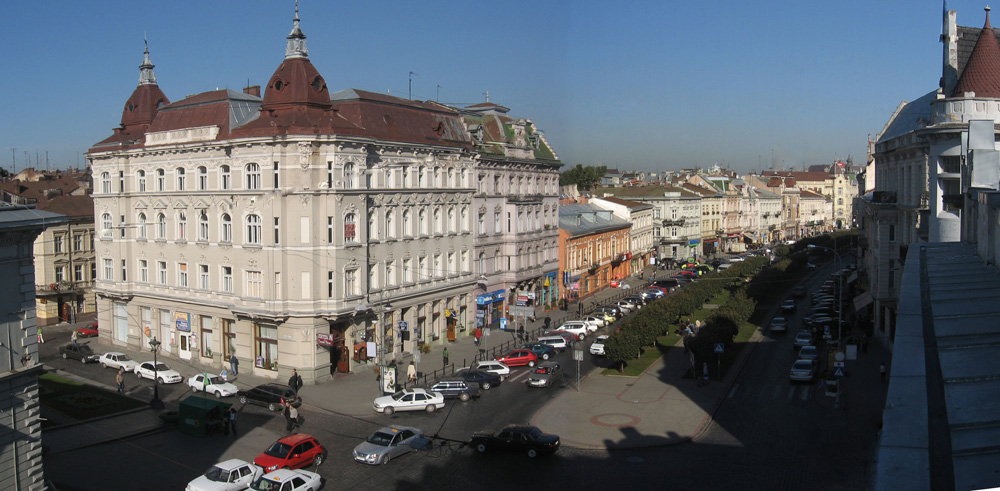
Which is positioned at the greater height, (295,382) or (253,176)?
(253,176)

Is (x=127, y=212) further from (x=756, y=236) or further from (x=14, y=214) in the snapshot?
(x=756, y=236)

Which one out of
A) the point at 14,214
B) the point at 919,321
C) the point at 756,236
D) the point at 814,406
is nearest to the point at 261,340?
the point at 14,214

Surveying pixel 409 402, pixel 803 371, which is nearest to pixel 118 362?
pixel 409 402

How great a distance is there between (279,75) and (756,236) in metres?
98.7

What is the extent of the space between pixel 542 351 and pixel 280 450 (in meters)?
20.3

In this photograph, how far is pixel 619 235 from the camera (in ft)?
263

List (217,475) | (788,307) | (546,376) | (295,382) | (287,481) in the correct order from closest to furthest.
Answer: (287,481) → (217,475) → (295,382) → (546,376) → (788,307)

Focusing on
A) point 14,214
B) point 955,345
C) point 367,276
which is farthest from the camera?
point 367,276

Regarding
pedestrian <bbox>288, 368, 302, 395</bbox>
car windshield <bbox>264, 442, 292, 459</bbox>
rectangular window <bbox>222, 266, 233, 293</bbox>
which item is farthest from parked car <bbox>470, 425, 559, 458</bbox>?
rectangular window <bbox>222, 266, 233, 293</bbox>

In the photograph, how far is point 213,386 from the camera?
117ft

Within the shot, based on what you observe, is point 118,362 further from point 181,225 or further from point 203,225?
point 203,225

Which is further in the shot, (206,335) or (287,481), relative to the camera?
(206,335)

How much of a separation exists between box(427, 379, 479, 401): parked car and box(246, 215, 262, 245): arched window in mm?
11656

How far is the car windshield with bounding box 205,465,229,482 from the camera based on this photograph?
909 inches
